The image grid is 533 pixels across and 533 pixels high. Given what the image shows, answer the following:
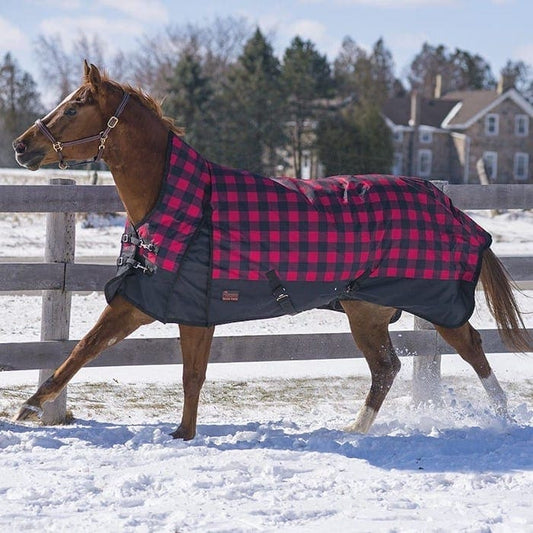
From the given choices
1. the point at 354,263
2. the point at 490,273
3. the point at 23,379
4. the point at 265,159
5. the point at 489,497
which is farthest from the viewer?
the point at 265,159

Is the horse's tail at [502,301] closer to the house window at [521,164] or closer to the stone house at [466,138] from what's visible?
the stone house at [466,138]

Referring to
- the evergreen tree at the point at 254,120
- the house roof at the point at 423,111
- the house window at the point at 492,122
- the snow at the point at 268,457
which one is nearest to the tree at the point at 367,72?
Result: the house roof at the point at 423,111

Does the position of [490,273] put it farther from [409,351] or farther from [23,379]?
[23,379]

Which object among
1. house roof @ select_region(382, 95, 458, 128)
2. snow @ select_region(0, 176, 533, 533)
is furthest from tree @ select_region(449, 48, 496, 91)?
snow @ select_region(0, 176, 533, 533)

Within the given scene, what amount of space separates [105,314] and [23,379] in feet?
6.58

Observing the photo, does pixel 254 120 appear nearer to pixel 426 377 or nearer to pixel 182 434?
pixel 426 377

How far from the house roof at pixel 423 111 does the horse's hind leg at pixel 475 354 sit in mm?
49485

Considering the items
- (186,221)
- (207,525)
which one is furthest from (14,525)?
(186,221)

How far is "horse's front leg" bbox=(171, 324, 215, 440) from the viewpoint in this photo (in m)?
5.16

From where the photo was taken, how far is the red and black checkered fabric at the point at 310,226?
5012 millimetres

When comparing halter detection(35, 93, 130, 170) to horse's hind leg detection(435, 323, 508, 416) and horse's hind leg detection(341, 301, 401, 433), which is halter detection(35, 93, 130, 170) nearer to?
horse's hind leg detection(341, 301, 401, 433)

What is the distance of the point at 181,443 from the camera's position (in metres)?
5.07

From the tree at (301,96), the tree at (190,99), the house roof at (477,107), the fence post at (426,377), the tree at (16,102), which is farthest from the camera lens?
the house roof at (477,107)

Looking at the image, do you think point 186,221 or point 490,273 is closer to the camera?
point 186,221
